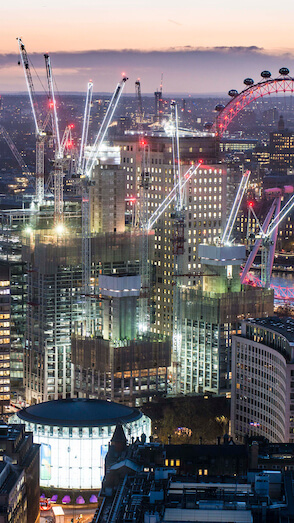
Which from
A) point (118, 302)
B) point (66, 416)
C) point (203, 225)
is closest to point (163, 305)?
point (203, 225)

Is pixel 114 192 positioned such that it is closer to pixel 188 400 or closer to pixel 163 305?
pixel 163 305

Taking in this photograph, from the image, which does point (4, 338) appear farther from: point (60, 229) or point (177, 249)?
point (177, 249)

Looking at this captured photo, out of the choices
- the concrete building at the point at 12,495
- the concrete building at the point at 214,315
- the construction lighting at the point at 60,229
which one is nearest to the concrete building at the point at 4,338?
the construction lighting at the point at 60,229

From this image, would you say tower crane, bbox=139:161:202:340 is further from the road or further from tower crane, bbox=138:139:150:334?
the road

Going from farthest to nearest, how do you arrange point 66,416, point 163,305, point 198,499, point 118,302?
point 163,305
point 118,302
point 66,416
point 198,499

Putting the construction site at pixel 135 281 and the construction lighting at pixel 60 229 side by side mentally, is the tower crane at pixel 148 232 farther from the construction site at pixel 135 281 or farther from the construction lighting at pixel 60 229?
the construction lighting at pixel 60 229

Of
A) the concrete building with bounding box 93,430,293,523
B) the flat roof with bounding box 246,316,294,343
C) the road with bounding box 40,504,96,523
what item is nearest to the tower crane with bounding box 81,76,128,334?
the flat roof with bounding box 246,316,294,343
